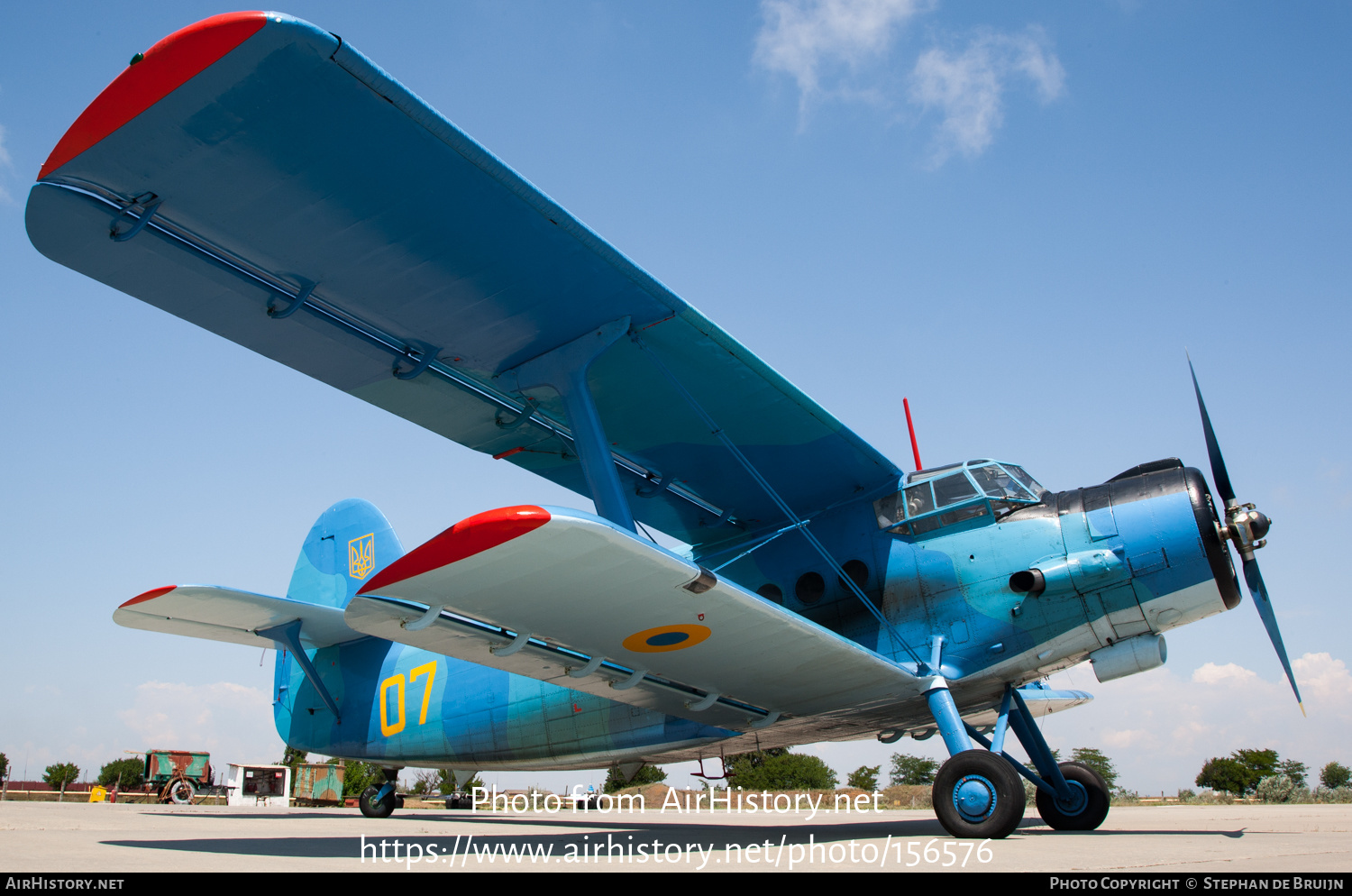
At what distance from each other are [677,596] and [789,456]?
350cm

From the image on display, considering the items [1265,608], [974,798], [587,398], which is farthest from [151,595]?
[1265,608]

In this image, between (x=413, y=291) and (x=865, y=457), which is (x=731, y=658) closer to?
(x=865, y=457)

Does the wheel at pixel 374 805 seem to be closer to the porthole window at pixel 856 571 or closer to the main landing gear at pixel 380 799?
the main landing gear at pixel 380 799

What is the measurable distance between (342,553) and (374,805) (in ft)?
13.2

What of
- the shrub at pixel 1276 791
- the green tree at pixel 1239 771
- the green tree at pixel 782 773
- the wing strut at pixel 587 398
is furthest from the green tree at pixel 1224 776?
the wing strut at pixel 587 398

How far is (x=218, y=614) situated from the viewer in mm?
→ 9273

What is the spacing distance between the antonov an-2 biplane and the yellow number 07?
942 millimetres

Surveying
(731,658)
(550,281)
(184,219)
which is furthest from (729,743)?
(184,219)

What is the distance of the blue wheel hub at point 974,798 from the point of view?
6676 mm

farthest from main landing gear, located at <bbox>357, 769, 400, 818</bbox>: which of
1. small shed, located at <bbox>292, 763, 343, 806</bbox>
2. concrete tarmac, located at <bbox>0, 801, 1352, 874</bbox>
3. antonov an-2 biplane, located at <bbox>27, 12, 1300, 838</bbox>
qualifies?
small shed, located at <bbox>292, 763, 343, 806</bbox>

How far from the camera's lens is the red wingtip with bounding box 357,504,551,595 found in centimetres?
495

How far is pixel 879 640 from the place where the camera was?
837 cm
